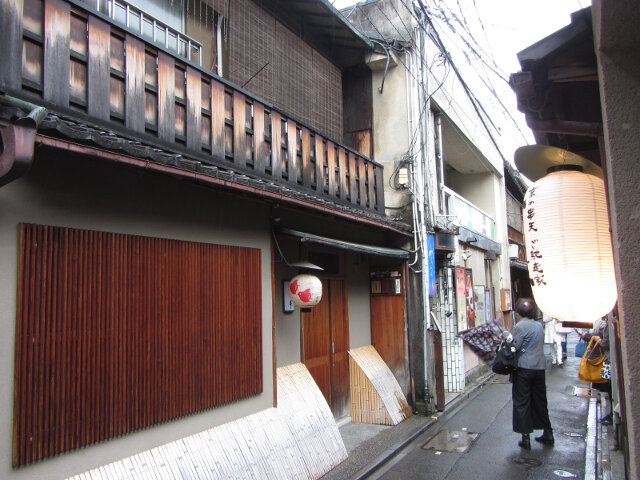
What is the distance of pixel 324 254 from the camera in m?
10.5

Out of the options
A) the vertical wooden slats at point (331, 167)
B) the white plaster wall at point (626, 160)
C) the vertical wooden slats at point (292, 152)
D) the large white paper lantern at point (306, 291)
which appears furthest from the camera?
the vertical wooden slats at point (331, 167)

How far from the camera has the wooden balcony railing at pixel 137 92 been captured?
472 centimetres

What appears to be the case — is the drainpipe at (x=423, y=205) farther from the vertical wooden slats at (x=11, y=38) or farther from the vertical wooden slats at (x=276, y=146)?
the vertical wooden slats at (x=11, y=38)

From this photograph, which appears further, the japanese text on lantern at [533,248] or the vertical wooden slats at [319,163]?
the vertical wooden slats at [319,163]

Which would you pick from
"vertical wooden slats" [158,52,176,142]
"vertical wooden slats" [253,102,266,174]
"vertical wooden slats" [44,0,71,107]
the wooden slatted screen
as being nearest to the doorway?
the wooden slatted screen

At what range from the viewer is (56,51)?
4918 millimetres

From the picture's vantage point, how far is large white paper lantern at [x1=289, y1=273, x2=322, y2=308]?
8117 millimetres

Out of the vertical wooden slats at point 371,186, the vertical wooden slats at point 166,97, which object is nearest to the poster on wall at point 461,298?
the vertical wooden slats at point 371,186

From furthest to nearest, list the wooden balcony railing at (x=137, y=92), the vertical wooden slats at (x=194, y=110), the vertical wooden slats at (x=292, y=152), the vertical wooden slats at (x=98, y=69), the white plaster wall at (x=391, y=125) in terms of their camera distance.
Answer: the white plaster wall at (x=391, y=125), the vertical wooden slats at (x=292, y=152), the vertical wooden slats at (x=194, y=110), the vertical wooden slats at (x=98, y=69), the wooden balcony railing at (x=137, y=92)

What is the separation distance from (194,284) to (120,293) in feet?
3.92

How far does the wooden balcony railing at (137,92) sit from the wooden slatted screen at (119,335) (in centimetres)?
139

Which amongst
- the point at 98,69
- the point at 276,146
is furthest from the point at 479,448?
the point at 98,69

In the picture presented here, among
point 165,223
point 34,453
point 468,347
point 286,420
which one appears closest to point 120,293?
point 165,223

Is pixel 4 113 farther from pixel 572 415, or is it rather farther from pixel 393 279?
pixel 572 415
